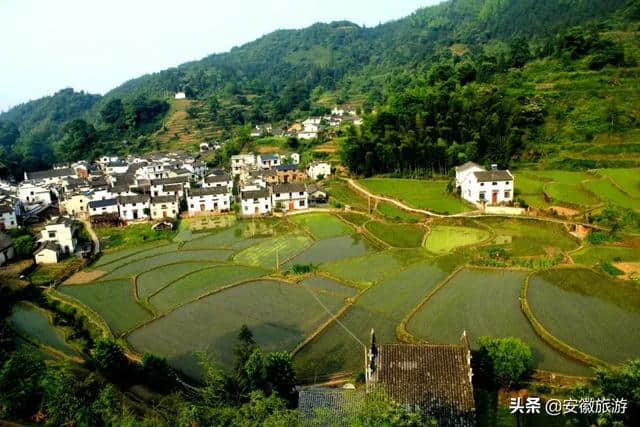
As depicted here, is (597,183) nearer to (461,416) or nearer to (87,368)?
(461,416)

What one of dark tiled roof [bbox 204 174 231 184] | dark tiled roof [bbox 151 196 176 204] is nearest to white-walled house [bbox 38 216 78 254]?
dark tiled roof [bbox 151 196 176 204]

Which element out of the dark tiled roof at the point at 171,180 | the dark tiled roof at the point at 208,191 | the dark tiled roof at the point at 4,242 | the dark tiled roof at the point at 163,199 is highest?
the dark tiled roof at the point at 171,180

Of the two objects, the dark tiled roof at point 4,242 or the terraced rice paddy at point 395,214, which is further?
the terraced rice paddy at point 395,214

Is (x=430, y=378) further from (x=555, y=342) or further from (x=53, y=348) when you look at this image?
(x=53, y=348)

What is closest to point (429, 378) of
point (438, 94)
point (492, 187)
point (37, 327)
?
point (37, 327)

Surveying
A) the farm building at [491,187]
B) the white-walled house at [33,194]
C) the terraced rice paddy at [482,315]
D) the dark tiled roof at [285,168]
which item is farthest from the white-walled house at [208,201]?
the terraced rice paddy at [482,315]

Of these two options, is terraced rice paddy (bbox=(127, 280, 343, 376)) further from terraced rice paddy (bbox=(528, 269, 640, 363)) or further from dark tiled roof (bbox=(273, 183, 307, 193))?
dark tiled roof (bbox=(273, 183, 307, 193))

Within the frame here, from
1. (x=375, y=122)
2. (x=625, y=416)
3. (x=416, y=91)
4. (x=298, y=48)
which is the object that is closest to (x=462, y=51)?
(x=416, y=91)

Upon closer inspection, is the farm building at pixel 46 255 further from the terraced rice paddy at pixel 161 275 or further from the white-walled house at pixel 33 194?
the white-walled house at pixel 33 194
